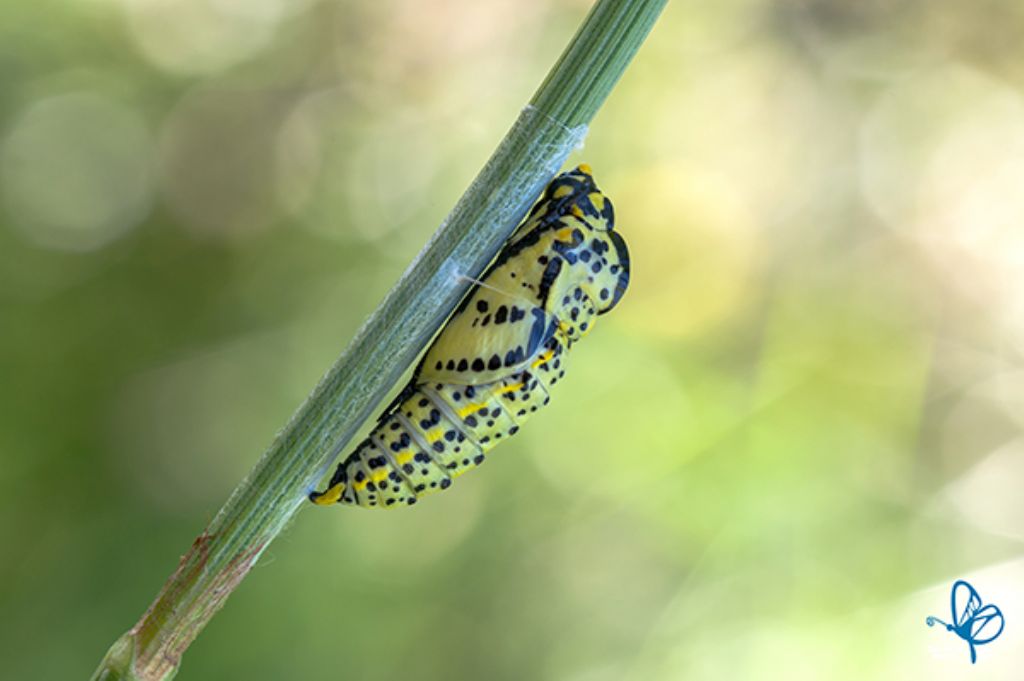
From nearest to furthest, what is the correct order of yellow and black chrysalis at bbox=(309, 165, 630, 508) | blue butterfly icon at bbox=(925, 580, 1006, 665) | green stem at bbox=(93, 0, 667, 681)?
green stem at bbox=(93, 0, 667, 681) < yellow and black chrysalis at bbox=(309, 165, 630, 508) < blue butterfly icon at bbox=(925, 580, 1006, 665)

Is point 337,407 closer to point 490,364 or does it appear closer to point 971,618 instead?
point 490,364

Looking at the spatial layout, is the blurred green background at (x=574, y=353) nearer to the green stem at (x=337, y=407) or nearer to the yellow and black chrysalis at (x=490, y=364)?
the yellow and black chrysalis at (x=490, y=364)

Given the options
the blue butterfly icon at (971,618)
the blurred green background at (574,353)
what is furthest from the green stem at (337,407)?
the blue butterfly icon at (971,618)

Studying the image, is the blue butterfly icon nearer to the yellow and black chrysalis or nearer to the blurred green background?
the blurred green background

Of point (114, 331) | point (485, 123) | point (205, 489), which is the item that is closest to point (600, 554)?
point (205, 489)

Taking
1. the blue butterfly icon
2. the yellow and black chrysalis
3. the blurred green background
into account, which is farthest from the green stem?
the blue butterfly icon
